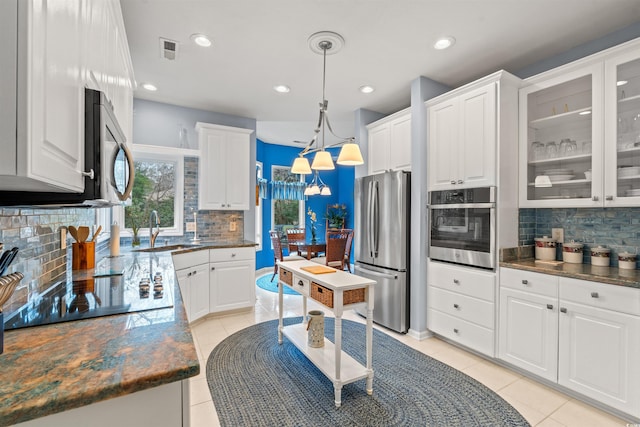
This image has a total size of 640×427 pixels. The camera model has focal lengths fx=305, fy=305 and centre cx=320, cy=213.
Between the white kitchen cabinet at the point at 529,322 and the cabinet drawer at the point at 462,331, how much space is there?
10 centimetres

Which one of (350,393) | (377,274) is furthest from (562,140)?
(350,393)

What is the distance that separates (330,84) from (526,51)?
5.88ft

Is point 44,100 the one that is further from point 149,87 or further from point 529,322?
point 149,87

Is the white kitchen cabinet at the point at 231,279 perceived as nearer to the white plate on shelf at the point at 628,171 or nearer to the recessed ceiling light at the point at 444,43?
the recessed ceiling light at the point at 444,43

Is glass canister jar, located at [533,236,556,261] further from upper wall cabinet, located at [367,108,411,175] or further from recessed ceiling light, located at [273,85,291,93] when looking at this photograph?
recessed ceiling light, located at [273,85,291,93]

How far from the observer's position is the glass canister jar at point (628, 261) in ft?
7.20

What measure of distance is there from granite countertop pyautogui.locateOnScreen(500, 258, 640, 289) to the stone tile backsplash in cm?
21

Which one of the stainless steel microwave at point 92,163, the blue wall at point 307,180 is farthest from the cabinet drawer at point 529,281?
the blue wall at point 307,180

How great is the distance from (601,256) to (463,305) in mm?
1089

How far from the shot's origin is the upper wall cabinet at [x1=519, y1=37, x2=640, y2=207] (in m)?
2.11

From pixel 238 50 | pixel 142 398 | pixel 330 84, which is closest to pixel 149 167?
pixel 238 50

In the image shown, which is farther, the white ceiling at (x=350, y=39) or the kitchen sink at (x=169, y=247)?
the kitchen sink at (x=169, y=247)

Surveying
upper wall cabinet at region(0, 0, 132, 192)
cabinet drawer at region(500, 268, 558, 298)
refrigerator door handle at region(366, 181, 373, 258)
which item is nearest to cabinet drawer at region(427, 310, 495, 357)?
cabinet drawer at region(500, 268, 558, 298)

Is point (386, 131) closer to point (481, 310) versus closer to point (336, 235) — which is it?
Result: point (481, 310)
